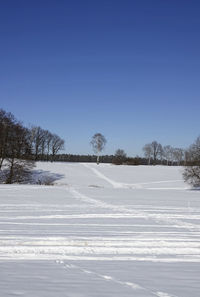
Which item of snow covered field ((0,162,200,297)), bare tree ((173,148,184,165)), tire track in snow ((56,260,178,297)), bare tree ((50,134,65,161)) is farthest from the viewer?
bare tree ((173,148,184,165))

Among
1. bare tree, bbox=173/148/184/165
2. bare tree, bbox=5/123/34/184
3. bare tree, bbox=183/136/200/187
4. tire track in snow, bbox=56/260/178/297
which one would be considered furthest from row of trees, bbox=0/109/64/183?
bare tree, bbox=173/148/184/165

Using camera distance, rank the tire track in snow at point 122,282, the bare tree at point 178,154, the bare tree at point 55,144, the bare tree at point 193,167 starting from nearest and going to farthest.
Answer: the tire track in snow at point 122,282 → the bare tree at point 193,167 → the bare tree at point 55,144 → the bare tree at point 178,154

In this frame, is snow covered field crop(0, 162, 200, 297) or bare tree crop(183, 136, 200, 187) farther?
bare tree crop(183, 136, 200, 187)

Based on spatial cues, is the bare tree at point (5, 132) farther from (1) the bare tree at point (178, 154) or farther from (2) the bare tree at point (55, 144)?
(1) the bare tree at point (178, 154)

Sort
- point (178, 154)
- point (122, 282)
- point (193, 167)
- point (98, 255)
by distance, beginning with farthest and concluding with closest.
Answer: point (178, 154)
point (193, 167)
point (98, 255)
point (122, 282)

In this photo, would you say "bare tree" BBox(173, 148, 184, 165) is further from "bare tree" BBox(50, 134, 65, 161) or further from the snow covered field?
the snow covered field

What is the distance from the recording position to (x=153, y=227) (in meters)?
8.97

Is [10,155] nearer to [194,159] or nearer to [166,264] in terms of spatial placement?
[194,159]

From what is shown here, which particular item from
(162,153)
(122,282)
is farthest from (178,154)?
(122,282)

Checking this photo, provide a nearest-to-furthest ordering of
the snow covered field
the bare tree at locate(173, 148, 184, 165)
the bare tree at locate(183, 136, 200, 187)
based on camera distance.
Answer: the snow covered field → the bare tree at locate(183, 136, 200, 187) → the bare tree at locate(173, 148, 184, 165)

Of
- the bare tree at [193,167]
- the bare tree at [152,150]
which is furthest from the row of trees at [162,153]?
the bare tree at [193,167]

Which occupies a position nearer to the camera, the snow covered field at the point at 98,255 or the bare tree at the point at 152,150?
the snow covered field at the point at 98,255

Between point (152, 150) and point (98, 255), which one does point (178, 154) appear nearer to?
point (152, 150)

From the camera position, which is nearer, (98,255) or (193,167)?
(98,255)
